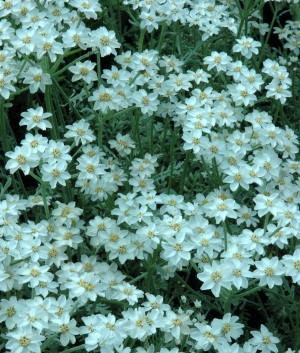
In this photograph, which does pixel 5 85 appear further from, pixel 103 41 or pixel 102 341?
pixel 102 341

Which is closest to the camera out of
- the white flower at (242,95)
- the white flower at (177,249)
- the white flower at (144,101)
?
the white flower at (177,249)

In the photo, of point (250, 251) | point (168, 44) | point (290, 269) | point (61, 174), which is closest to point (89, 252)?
point (61, 174)

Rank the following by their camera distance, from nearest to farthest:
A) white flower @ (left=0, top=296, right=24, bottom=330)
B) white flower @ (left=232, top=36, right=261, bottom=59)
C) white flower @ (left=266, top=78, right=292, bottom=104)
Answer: white flower @ (left=0, top=296, right=24, bottom=330) < white flower @ (left=266, top=78, right=292, bottom=104) < white flower @ (left=232, top=36, right=261, bottom=59)

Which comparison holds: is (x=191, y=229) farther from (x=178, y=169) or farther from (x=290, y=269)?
(x=178, y=169)

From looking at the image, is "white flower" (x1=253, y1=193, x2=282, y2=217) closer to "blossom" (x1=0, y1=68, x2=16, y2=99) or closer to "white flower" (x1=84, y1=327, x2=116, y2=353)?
"white flower" (x1=84, y1=327, x2=116, y2=353)

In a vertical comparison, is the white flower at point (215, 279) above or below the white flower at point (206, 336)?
above

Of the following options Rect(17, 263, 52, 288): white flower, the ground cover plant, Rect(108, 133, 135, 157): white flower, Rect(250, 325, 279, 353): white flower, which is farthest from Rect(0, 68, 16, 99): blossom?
Rect(250, 325, 279, 353): white flower

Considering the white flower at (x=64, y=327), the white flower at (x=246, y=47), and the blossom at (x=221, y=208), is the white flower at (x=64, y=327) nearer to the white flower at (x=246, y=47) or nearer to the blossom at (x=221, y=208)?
the blossom at (x=221, y=208)

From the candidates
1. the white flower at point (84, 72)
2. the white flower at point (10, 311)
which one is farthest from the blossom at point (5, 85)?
the white flower at point (10, 311)

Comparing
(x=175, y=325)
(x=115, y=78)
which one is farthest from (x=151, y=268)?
(x=115, y=78)
